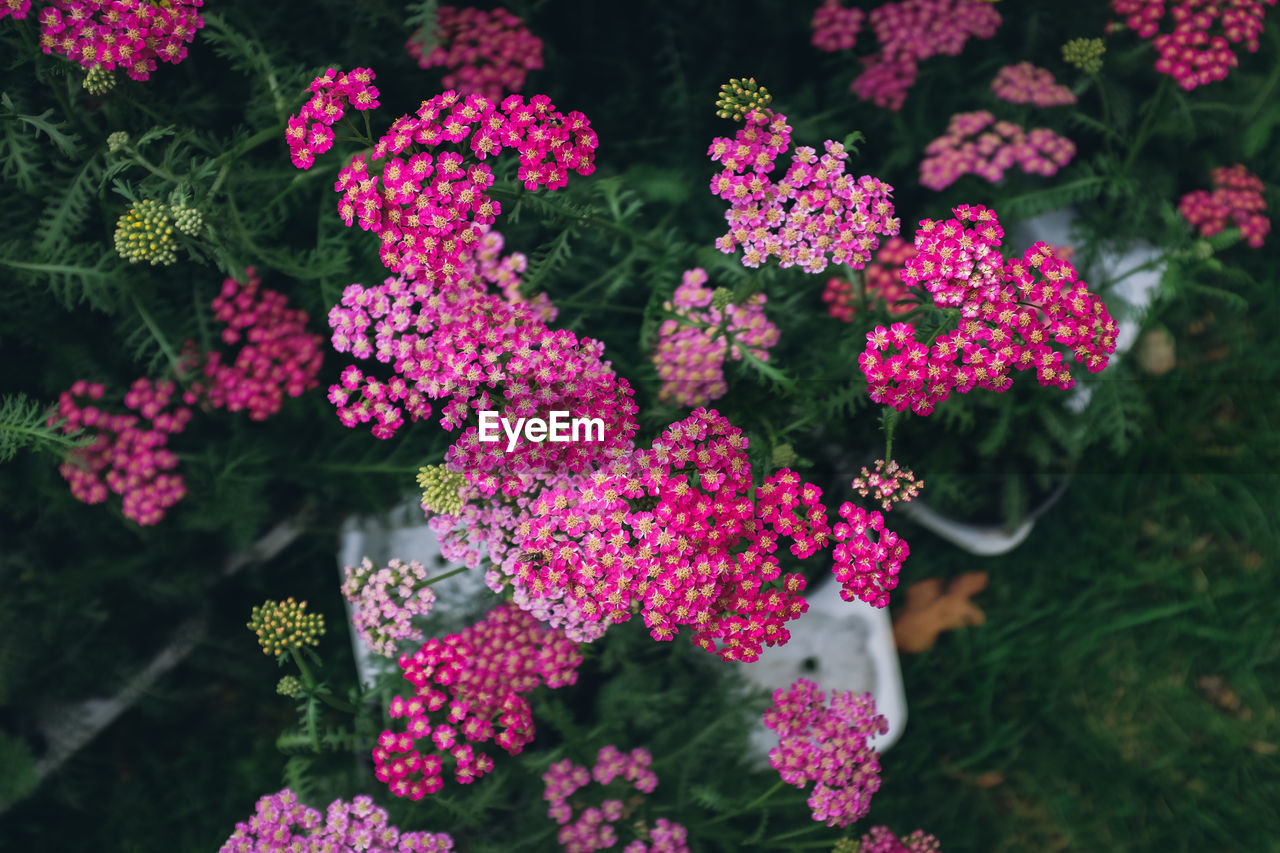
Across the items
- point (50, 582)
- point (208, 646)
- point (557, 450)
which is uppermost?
point (557, 450)

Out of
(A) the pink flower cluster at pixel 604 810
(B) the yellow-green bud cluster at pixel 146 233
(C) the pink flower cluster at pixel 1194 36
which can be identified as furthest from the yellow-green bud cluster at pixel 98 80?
(C) the pink flower cluster at pixel 1194 36

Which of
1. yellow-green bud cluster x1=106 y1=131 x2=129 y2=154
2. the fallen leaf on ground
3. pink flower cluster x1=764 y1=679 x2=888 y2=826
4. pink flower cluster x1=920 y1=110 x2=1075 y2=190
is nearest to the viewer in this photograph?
yellow-green bud cluster x1=106 y1=131 x2=129 y2=154

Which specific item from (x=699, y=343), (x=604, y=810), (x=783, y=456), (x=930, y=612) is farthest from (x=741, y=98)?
(x=930, y=612)

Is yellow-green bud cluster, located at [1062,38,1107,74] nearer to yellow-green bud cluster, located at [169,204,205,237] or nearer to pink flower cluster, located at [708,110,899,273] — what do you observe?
pink flower cluster, located at [708,110,899,273]

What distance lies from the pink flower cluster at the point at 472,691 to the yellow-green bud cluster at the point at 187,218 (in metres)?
1.15

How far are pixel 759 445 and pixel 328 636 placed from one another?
2007mm

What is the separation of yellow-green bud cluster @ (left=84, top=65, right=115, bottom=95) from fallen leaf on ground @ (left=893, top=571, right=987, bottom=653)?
3.09 m

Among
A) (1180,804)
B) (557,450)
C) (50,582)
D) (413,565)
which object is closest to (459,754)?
(413,565)

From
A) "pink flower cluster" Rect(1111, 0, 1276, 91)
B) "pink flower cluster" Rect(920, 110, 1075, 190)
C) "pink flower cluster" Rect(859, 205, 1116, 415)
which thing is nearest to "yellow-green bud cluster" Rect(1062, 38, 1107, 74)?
"pink flower cluster" Rect(1111, 0, 1276, 91)

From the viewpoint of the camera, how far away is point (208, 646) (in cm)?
332

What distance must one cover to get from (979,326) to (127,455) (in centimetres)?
231

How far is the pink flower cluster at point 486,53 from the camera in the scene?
107 inches

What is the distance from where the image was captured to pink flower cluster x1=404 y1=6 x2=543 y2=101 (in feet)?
8.90

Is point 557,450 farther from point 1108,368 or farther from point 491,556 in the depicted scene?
point 1108,368
